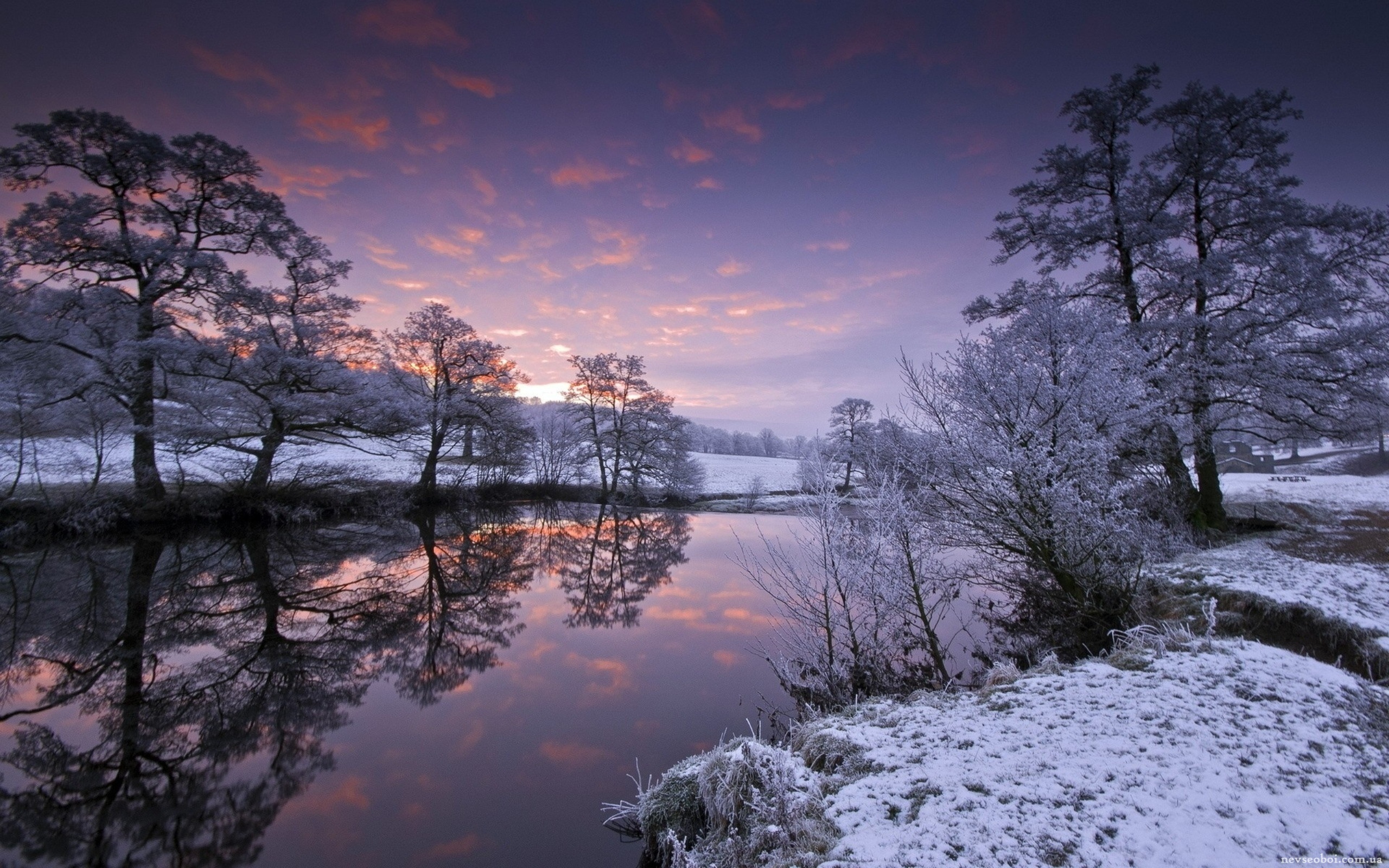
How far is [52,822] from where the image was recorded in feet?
14.4

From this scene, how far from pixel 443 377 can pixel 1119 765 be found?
28415 millimetres

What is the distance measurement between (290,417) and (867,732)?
22192 millimetres

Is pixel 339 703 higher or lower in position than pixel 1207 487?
lower

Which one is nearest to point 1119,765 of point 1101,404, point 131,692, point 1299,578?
point 1101,404

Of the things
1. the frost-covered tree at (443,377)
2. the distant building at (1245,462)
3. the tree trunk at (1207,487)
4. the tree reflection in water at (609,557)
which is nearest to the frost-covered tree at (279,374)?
the frost-covered tree at (443,377)

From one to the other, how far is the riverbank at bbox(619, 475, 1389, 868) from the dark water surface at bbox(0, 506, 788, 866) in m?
2.14

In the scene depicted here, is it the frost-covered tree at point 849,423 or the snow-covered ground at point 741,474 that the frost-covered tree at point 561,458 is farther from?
the frost-covered tree at point 849,423

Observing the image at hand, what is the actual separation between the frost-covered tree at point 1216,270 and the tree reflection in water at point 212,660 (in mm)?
14858

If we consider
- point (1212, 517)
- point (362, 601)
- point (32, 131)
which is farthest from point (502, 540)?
point (1212, 517)

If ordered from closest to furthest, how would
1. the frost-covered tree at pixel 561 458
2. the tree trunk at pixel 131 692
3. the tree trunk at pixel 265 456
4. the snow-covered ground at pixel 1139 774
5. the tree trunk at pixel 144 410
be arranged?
the snow-covered ground at pixel 1139 774 → the tree trunk at pixel 131 692 → the tree trunk at pixel 144 410 → the tree trunk at pixel 265 456 → the frost-covered tree at pixel 561 458

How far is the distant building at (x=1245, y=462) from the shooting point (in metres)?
39.2

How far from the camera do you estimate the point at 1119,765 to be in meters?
3.39

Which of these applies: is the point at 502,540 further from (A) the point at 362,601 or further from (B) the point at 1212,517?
(B) the point at 1212,517

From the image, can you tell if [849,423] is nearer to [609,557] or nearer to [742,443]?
[609,557]
